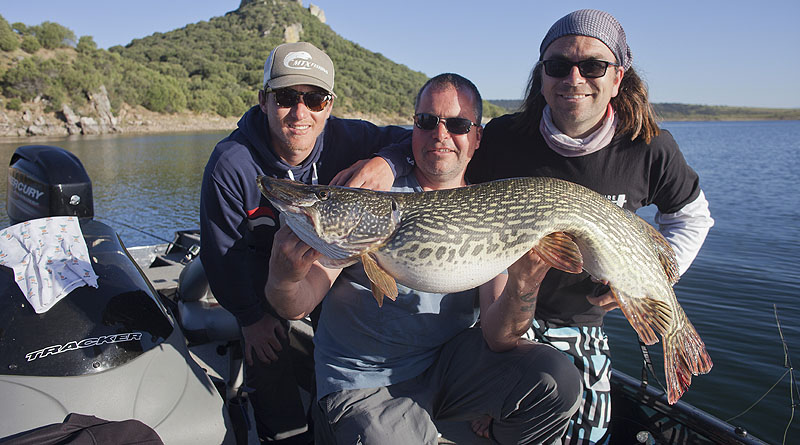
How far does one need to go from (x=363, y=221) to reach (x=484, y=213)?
588 millimetres

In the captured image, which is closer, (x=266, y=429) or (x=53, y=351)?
(x=53, y=351)

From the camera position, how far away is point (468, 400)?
102 inches

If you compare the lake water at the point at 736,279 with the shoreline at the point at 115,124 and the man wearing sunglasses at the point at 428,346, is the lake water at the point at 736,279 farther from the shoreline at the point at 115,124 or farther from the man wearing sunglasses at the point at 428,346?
the shoreline at the point at 115,124

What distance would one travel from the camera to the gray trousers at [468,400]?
234cm

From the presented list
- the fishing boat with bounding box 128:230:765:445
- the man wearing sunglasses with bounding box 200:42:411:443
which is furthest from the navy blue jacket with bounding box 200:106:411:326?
the fishing boat with bounding box 128:230:765:445

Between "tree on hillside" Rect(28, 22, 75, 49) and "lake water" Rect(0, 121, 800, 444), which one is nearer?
"lake water" Rect(0, 121, 800, 444)

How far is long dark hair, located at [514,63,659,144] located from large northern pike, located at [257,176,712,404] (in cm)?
76

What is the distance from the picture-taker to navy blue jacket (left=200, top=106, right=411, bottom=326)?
3.09 metres

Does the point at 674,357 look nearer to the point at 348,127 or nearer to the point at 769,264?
the point at 348,127

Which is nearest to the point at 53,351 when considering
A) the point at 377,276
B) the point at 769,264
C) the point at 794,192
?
the point at 377,276

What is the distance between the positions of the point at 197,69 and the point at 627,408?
90.7 m

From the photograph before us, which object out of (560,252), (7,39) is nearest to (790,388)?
(560,252)

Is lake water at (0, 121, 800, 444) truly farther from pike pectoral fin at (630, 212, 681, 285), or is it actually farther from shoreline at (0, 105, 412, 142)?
shoreline at (0, 105, 412, 142)

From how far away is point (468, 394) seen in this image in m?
2.58
